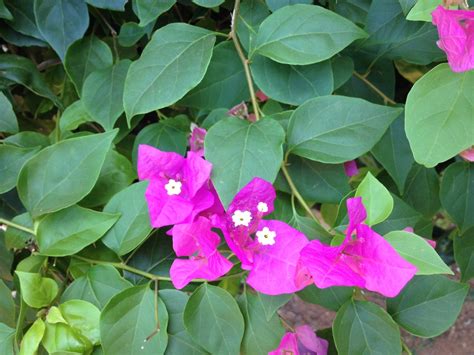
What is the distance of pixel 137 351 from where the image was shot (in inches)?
23.3

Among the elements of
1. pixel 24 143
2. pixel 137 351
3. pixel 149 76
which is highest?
pixel 149 76

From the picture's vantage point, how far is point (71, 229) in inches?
23.9

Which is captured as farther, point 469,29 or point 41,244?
point 41,244

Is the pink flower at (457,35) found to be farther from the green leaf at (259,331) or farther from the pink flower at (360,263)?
the green leaf at (259,331)

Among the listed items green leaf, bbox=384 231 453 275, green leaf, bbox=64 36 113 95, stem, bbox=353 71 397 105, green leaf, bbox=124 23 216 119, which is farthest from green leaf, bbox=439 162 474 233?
green leaf, bbox=64 36 113 95

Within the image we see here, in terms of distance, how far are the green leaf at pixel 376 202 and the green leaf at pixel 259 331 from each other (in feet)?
0.53

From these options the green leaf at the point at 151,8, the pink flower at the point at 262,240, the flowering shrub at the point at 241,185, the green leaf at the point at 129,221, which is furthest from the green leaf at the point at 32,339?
the green leaf at the point at 151,8

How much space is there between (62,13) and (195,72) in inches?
A: 8.6

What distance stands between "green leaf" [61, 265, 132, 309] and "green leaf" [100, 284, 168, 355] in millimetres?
23

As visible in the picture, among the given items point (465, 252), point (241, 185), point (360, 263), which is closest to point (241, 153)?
point (241, 185)

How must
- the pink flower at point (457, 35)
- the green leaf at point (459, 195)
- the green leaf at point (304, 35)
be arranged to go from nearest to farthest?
the pink flower at point (457, 35)
the green leaf at point (304, 35)
the green leaf at point (459, 195)

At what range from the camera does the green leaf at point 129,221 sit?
23.5 inches

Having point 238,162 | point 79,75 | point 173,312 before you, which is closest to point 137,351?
point 173,312

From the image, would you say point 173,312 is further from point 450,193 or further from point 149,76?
point 450,193
